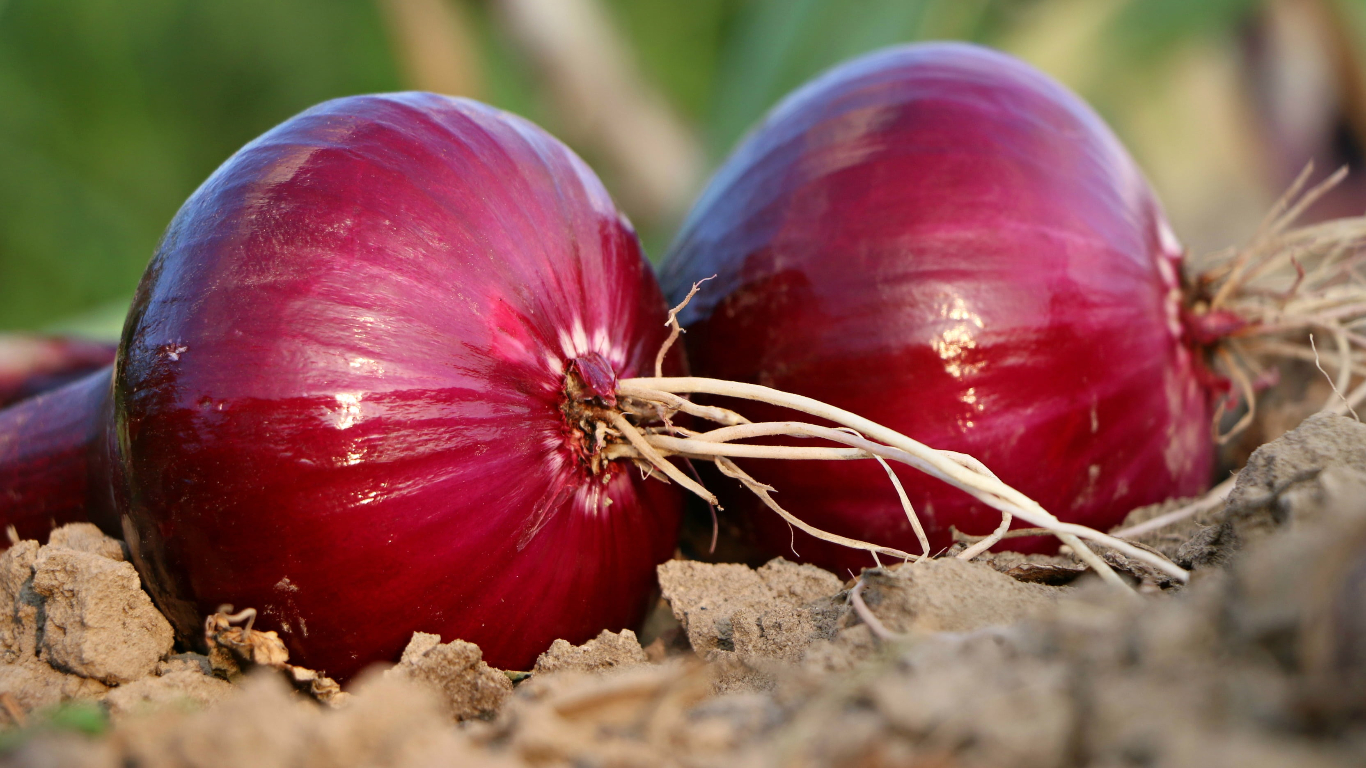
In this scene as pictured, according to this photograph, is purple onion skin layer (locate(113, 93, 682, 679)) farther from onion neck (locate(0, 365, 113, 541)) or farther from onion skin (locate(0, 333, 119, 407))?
onion skin (locate(0, 333, 119, 407))

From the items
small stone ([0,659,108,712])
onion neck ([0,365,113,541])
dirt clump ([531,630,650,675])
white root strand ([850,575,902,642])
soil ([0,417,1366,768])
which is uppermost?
onion neck ([0,365,113,541])

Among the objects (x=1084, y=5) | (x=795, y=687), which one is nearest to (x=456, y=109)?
(x=795, y=687)

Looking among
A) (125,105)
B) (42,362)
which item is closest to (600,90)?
(125,105)

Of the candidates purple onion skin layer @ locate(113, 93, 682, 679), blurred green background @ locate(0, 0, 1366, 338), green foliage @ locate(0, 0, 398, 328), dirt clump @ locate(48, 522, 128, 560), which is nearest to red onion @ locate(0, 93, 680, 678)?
purple onion skin layer @ locate(113, 93, 682, 679)

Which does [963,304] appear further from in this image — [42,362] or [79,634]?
[42,362]

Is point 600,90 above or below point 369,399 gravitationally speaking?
above

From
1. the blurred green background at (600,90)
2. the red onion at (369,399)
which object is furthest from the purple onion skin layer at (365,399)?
the blurred green background at (600,90)
